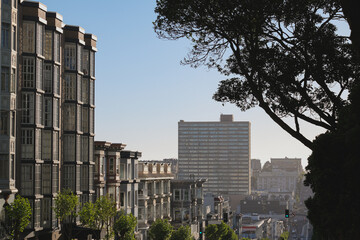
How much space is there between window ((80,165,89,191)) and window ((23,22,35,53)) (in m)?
16.1

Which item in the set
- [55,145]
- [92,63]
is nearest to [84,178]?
[55,145]

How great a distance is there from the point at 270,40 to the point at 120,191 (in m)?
59.4

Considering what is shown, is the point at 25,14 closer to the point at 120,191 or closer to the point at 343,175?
the point at 120,191

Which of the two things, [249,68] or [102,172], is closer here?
[249,68]

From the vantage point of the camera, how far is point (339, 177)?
56.0ft

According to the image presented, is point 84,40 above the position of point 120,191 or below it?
above

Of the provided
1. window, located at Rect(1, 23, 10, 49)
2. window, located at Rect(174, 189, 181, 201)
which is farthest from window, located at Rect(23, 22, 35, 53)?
window, located at Rect(174, 189, 181, 201)

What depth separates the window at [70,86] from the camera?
213 feet

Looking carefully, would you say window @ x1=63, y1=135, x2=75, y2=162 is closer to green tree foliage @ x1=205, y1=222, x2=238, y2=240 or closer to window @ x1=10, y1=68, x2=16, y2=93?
window @ x1=10, y1=68, x2=16, y2=93

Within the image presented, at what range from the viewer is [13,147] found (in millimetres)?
50219

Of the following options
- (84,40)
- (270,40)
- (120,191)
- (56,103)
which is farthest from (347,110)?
(120,191)

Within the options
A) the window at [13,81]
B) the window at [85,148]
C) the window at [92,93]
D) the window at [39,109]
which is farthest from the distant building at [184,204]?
the window at [13,81]

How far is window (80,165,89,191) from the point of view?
67.8 meters

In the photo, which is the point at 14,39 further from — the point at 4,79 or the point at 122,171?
the point at 122,171
